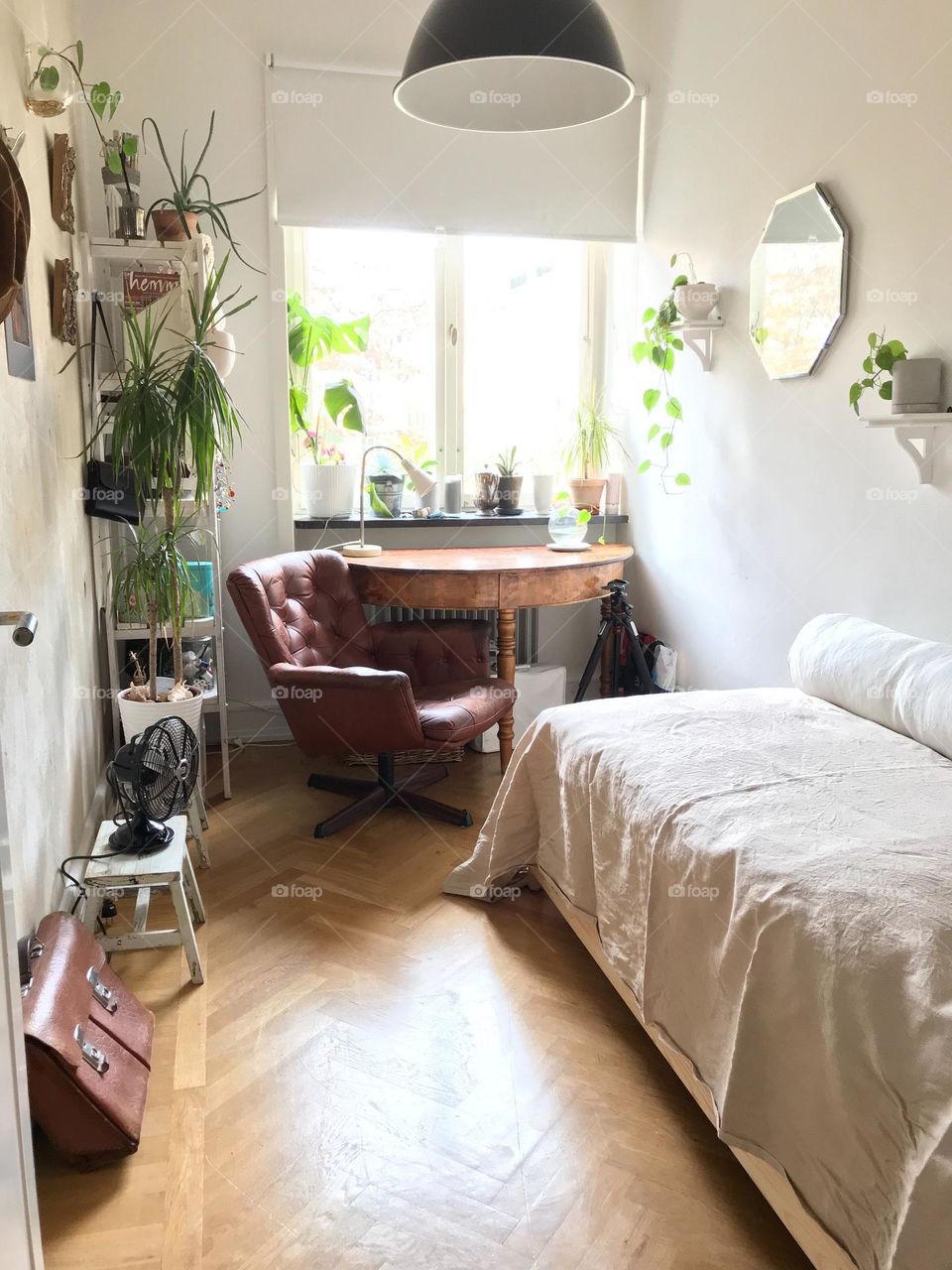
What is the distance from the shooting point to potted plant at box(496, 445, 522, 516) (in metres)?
4.05

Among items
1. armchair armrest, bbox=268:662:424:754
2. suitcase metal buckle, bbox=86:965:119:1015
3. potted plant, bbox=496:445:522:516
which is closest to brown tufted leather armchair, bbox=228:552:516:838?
armchair armrest, bbox=268:662:424:754

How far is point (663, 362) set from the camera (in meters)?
3.58

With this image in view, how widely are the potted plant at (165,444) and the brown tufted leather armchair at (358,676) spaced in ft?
0.74

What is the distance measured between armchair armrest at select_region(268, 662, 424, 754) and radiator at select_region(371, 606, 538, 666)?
1.07m

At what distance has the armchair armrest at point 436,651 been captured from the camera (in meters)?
3.41

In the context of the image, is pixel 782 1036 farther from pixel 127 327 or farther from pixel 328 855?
pixel 127 327

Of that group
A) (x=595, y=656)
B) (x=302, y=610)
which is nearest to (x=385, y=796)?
(x=302, y=610)

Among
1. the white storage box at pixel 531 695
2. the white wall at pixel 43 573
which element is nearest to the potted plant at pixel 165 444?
the white wall at pixel 43 573

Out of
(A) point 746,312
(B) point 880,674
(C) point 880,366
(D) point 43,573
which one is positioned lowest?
(B) point 880,674

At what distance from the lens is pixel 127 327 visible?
2.79 meters

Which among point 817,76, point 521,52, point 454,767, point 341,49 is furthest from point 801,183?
point 454,767

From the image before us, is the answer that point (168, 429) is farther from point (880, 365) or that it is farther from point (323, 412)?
point (880, 365)

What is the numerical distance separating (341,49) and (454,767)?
8.68 ft

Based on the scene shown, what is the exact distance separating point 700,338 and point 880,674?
162 centimetres
